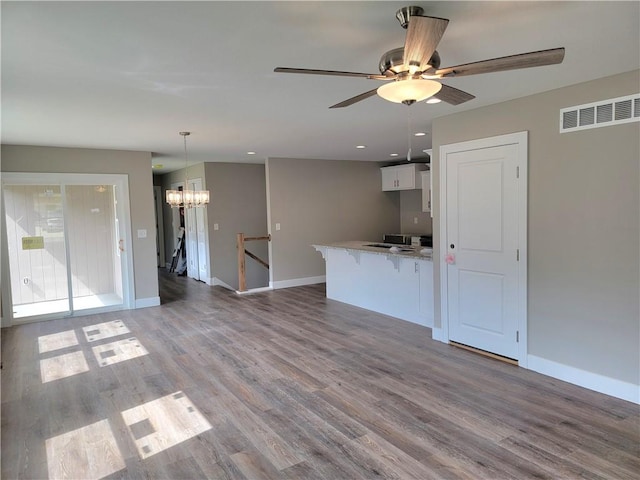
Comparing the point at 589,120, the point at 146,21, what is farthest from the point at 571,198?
the point at 146,21

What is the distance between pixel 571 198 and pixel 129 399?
3.91 metres

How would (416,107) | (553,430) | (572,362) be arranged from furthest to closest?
(416,107) → (572,362) → (553,430)

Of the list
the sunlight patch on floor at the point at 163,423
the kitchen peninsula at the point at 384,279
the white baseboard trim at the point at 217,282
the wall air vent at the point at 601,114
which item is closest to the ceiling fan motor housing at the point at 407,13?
the wall air vent at the point at 601,114

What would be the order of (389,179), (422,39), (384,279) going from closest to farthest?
(422,39), (384,279), (389,179)

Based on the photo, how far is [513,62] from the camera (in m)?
1.96

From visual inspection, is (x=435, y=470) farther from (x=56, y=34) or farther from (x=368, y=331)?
(x=56, y=34)

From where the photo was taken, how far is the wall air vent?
9.83 feet

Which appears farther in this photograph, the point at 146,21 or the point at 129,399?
the point at 129,399

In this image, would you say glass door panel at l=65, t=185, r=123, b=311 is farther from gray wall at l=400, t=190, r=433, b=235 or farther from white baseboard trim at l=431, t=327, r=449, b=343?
gray wall at l=400, t=190, r=433, b=235

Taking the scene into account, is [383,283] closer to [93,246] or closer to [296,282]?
[296,282]

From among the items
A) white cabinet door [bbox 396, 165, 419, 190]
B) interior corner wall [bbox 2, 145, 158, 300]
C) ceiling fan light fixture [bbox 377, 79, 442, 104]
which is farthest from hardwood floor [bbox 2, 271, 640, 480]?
white cabinet door [bbox 396, 165, 419, 190]

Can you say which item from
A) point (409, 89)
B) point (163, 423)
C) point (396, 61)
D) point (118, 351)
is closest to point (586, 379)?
point (409, 89)

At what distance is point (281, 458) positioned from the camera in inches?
97.5

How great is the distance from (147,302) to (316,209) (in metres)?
3.45
